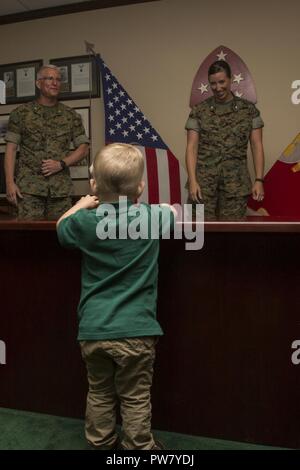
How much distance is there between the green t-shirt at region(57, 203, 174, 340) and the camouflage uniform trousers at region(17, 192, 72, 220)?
5.60ft

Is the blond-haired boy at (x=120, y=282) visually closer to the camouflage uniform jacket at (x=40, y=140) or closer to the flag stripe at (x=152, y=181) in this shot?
the camouflage uniform jacket at (x=40, y=140)

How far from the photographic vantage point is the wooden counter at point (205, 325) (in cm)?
127

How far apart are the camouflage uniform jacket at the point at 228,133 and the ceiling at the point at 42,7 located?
4.74ft

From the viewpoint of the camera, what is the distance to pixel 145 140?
3.54 metres

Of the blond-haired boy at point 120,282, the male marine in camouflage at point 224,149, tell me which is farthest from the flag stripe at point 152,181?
the blond-haired boy at point 120,282

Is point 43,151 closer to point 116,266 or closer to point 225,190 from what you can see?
point 225,190

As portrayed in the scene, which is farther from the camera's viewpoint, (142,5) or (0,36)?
(0,36)

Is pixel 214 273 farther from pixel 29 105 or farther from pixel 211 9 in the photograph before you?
pixel 211 9

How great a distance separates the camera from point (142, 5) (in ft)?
11.9

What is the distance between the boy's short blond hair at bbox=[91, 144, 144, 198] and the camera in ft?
3.62

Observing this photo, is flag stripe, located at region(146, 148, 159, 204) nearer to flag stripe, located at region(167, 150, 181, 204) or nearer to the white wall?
flag stripe, located at region(167, 150, 181, 204)

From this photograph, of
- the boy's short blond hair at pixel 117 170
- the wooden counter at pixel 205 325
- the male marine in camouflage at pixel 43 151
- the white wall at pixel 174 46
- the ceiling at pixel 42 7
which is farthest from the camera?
the ceiling at pixel 42 7

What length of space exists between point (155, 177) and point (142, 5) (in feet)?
5.16

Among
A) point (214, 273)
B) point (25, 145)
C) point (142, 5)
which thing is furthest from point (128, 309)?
point (142, 5)
